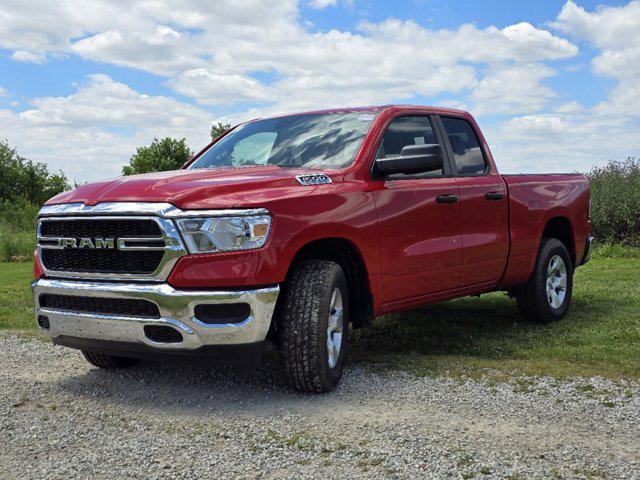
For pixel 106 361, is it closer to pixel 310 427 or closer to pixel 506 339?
pixel 310 427

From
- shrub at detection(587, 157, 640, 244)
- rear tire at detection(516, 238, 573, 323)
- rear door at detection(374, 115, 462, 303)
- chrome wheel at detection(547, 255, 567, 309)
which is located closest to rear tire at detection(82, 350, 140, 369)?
rear door at detection(374, 115, 462, 303)

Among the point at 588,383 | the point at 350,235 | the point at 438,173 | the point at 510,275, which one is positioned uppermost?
the point at 438,173

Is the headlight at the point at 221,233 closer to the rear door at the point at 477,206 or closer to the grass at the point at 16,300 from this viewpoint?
the rear door at the point at 477,206

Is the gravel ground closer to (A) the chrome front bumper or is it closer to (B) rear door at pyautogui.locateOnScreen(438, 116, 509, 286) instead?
(A) the chrome front bumper

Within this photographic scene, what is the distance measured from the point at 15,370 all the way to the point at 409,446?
3.58 metres

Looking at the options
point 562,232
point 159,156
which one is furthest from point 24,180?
point 562,232

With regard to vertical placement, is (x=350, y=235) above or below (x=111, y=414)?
above

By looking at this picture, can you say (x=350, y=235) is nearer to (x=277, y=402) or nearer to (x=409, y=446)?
(x=277, y=402)

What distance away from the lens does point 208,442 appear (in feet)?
13.9

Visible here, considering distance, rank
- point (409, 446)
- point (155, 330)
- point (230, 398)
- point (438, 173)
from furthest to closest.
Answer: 1. point (438, 173)
2. point (230, 398)
3. point (155, 330)
4. point (409, 446)

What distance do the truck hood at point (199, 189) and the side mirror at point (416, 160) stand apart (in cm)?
43

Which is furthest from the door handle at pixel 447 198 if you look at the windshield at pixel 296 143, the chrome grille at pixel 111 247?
the chrome grille at pixel 111 247

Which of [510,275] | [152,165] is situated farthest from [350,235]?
[152,165]

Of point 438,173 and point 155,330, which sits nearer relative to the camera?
point 155,330
